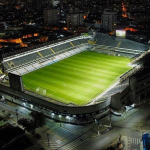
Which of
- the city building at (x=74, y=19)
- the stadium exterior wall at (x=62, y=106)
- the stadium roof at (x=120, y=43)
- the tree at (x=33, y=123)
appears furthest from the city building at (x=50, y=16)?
the tree at (x=33, y=123)

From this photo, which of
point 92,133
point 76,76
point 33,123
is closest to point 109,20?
point 76,76

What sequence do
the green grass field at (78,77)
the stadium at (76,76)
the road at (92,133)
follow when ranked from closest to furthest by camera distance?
the road at (92,133) → the stadium at (76,76) → the green grass field at (78,77)

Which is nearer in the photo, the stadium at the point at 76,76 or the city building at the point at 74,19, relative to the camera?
the stadium at the point at 76,76

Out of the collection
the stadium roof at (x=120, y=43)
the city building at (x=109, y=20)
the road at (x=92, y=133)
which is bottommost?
the road at (x=92, y=133)

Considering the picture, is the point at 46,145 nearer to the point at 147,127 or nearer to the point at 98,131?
the point at 98,131

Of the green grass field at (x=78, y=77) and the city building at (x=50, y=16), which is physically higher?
the city building at (x=50, y=16)

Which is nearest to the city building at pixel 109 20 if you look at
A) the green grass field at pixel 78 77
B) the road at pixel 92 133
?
the green grass field at pixel 78 77

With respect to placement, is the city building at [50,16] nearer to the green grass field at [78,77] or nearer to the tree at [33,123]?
the green grass field at [78,77]

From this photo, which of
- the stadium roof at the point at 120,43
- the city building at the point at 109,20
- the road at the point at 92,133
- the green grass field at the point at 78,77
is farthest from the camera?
the city building at the point at 109,20

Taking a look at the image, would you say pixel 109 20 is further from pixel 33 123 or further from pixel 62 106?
pixel 33 123
